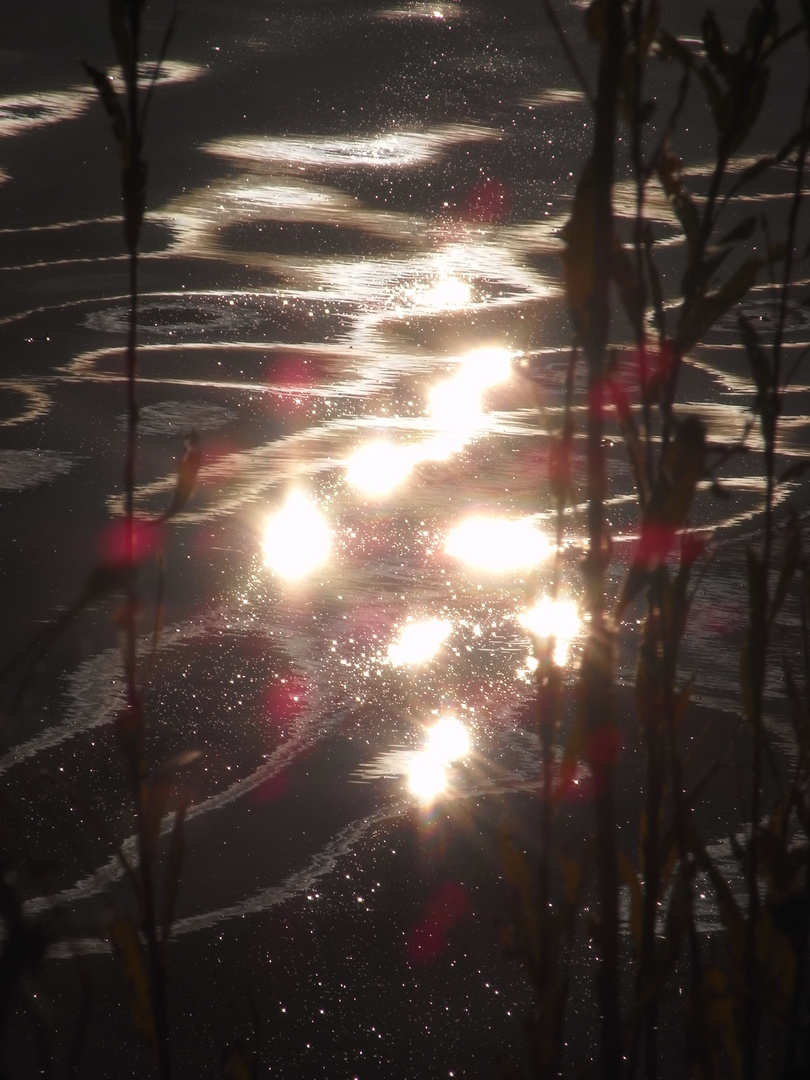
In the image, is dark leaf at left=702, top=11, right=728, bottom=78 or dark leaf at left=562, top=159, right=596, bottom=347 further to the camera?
dark leaf at left=702, top=11, right=728, bottom=78

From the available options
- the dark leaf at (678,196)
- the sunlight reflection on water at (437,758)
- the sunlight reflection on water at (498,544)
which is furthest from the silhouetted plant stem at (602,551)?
the sunlight reflection on water at (498,544)

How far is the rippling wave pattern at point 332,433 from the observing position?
10.8 ft

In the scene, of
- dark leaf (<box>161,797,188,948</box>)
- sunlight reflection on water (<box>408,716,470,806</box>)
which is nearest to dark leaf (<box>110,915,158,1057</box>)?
dark leaf (<box>161,797,188,948</box>)

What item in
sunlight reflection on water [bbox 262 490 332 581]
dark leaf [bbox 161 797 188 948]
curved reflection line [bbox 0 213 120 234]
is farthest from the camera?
curved reflection line [bbox 0 213 120 234]

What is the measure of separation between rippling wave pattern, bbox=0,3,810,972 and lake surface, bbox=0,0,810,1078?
0.02m

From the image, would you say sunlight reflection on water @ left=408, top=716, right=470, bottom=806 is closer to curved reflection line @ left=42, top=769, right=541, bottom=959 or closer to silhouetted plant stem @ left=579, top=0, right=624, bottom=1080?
curved reflection line @ left=42, top=769, right=541, bottom=959

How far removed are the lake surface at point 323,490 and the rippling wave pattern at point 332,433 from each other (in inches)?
0.7

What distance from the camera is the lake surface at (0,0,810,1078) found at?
254cm

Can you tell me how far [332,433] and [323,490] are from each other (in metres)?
0.65

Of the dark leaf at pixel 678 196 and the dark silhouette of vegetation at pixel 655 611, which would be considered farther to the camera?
the dark leaf at pixel 678 196

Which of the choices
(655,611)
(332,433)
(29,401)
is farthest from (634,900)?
(29,401)

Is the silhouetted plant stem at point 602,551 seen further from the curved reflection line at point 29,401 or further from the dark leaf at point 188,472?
the curved reflection line at point 29,401

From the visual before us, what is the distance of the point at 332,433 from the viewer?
222 inches

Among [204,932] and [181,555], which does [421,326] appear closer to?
[181,555]
